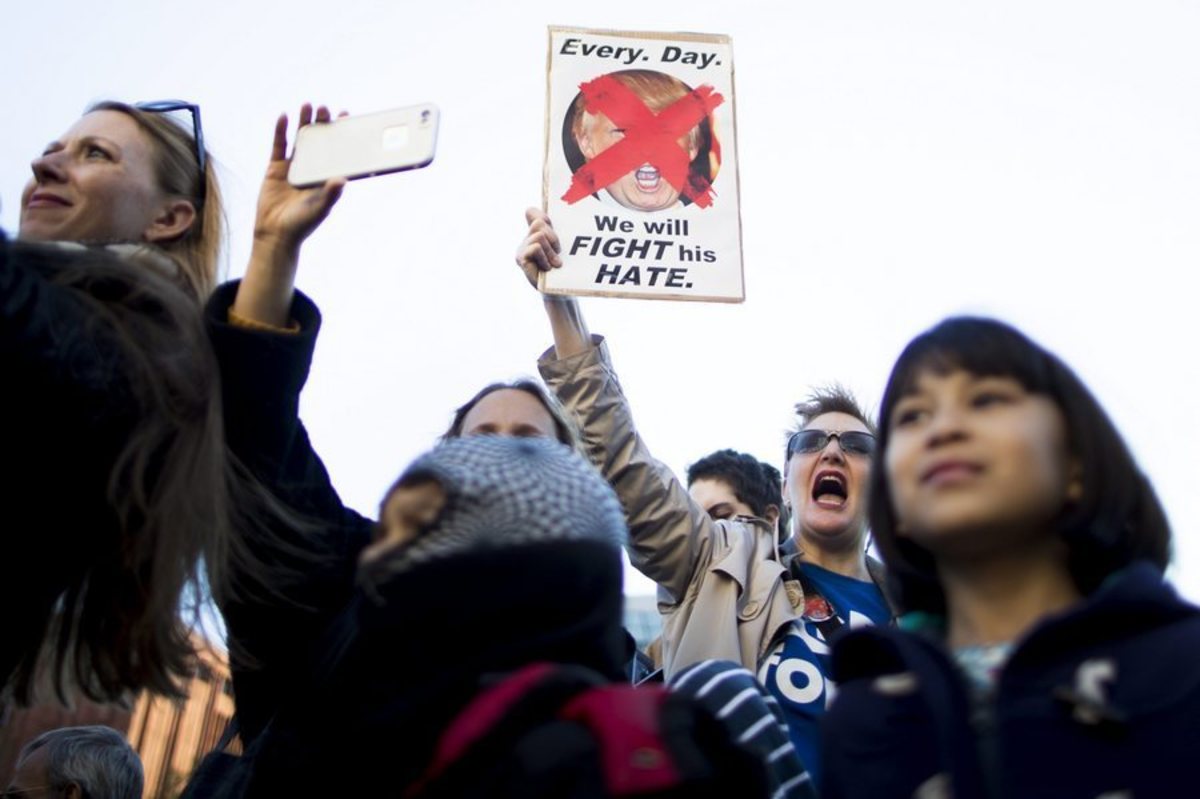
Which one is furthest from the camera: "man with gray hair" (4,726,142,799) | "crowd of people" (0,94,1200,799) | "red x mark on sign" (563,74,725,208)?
"man with gray hair" (4,726,142,799)

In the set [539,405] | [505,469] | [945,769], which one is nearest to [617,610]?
[505,469]

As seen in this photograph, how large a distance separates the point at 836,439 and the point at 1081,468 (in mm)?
2234

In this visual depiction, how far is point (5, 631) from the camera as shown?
5.50ft

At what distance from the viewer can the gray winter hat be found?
5.23ft

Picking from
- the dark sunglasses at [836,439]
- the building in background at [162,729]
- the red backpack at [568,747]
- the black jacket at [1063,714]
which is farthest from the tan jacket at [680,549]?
the building in background at [162,729]

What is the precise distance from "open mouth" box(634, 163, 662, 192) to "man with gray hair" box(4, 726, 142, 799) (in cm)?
289

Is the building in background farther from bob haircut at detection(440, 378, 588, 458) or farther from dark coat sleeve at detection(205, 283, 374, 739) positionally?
dark coat sleeve at detection(205, 283, 374, 739)

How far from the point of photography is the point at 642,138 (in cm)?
392

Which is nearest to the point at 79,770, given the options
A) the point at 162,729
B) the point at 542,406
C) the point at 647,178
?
the point at 542,406

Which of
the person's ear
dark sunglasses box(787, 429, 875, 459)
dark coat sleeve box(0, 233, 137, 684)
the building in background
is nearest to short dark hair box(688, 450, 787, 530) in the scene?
dark sunglasses box(787, 429, 875, 459)

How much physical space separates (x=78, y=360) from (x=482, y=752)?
0.78m

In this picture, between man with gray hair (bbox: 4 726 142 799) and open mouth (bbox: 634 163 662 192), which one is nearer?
open mouth (bbox: 634 163 662 192)

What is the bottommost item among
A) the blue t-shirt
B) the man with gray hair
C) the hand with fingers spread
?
the man with gray hair

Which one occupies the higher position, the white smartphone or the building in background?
the white smartphone
